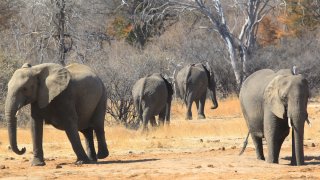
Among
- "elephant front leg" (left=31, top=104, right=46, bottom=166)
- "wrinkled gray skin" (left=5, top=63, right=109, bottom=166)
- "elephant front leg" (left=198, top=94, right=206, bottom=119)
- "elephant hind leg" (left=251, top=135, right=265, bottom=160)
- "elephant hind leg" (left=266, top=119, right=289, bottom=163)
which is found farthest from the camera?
"elephant front leg" (left=198, top=94, right=206, bottom=119)

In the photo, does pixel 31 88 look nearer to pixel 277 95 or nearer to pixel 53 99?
pixel 53 99

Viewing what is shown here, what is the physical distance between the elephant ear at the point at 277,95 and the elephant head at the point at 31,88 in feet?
10.6

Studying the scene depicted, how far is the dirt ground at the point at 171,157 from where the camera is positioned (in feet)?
44.3

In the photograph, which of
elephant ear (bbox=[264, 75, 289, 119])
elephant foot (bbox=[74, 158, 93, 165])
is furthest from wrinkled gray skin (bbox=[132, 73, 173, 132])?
elephant ear (bbox=[264, 75, 289, 119])

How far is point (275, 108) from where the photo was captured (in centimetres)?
1460

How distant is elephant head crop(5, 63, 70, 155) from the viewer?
1448cm

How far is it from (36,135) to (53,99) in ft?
2.55

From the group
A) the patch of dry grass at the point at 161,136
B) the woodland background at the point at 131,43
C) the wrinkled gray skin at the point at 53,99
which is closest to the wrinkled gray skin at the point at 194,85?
the woodland background at the point at 131,43

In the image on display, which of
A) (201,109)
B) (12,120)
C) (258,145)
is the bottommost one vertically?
(201,109)

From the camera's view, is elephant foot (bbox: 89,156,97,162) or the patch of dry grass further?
the patch of dry grass

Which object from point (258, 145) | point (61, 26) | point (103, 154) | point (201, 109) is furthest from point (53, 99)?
point (61, 26)

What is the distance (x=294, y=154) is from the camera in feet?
48.5

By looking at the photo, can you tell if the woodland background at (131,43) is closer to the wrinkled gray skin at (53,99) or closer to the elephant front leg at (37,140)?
the wrinkled gray skin at (53,99)

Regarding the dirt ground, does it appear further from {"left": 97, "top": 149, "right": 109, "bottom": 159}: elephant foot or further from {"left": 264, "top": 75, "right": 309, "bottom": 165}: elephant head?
{"left": 264, "top": 75, "right": 309, "bottom": 165}: elephant head
